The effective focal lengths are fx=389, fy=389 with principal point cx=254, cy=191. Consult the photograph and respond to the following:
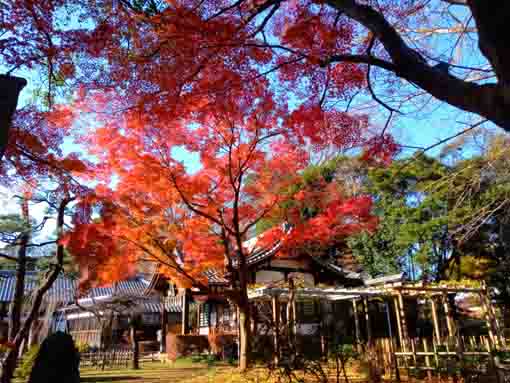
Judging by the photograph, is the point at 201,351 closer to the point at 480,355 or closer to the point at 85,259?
the point at 85,259

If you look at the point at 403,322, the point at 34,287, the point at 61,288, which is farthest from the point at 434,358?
the point at 61,288

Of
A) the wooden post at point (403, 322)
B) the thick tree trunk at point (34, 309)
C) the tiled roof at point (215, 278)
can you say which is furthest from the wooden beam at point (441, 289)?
the tiled roof at point (215, 278)

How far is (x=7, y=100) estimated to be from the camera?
220 cm

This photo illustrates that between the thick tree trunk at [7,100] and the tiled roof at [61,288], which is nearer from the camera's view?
the thick tree trunk at [7,100]

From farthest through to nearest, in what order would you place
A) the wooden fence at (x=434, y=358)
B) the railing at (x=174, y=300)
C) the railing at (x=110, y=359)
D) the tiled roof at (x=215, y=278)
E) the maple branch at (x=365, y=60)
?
the railing at (x=174, y=300) → the tiled roof at (x=215, y=278) → the railing at (x=110, y=359) → the wooden fence at (x=434, y=358) → the maple branch at (x=365, y=60)

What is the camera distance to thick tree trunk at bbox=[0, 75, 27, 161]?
2.17m

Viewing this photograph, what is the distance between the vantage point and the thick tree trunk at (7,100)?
85.6 inches

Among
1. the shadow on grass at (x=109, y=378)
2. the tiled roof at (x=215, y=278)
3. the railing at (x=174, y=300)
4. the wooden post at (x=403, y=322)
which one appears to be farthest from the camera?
the railing at (x=174, y=300)

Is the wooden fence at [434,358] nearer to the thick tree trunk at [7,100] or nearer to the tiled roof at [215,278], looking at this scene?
the tiled roof at [215,278]

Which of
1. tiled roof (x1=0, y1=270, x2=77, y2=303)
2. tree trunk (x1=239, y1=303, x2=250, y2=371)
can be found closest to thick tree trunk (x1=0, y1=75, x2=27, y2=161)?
tree trunk (x1=239, y1=303, x2=250, y2=371)

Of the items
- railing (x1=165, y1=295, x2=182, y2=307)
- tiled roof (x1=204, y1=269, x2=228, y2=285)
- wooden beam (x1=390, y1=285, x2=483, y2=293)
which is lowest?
wooden beam (x1=390, y1=285, x2=483, y2=293)

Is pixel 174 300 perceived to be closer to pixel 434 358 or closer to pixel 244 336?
pixel 244 336

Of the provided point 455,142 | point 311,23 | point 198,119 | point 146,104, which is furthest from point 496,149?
point 146,104

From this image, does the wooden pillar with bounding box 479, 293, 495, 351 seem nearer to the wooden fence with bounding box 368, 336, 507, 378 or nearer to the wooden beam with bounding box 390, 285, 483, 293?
the wooden fence with bounding box 368, 336, 507, 378
